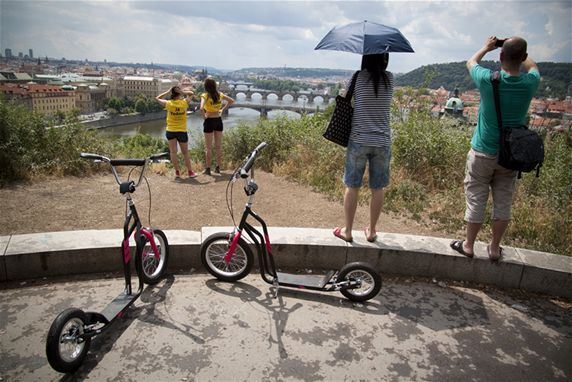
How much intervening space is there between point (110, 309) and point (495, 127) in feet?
10.4

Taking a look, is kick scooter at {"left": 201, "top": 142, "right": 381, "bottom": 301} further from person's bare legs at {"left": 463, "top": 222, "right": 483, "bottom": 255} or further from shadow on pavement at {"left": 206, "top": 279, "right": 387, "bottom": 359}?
person's bare legs at {"left": 463, "top": 222, "right": 483, "bottom": 255}

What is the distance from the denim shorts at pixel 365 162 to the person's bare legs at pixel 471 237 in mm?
831

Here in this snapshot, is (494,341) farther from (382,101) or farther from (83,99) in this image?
(83,99)

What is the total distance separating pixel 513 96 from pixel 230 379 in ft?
9.20

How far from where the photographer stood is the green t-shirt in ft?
8.91

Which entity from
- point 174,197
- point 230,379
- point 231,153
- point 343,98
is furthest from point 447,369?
point 231,153

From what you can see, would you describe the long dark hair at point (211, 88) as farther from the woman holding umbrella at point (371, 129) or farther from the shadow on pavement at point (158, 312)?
the shadow on pavement at point (158, 312)

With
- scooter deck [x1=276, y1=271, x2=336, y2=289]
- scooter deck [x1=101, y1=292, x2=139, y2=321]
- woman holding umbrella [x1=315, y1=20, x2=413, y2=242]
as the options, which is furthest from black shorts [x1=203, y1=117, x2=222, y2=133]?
scooter deck [x1=101, y1=292, x2=139, y2=321]

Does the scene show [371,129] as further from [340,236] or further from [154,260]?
[154,260]

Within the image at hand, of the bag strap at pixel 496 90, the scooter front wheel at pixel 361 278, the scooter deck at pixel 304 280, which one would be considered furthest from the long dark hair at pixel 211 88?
the bag strap at pixel 496 90

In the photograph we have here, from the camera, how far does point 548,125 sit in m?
6.70

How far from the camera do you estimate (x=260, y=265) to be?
293 centimetres

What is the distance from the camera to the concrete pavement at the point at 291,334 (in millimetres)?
2164

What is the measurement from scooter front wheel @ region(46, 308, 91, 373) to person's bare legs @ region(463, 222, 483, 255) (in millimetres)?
3016
